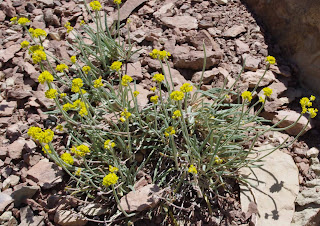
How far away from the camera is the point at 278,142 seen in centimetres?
370

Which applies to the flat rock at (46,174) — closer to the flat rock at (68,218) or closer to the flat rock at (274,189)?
the flat rock at (68,218)

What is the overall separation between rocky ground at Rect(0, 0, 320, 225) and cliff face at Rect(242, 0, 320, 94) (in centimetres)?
13

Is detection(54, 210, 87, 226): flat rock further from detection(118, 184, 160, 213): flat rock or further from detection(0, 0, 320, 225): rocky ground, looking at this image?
detection(118, 184, 160, 213): flat rock

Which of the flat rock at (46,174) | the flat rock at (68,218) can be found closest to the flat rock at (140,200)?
the flat rock at (68,218)

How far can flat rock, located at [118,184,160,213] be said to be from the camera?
2975mm

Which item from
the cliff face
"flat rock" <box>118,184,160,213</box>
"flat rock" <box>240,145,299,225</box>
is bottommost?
"flat rock" <box>240,145,299,225</box>

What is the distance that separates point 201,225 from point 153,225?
46cm

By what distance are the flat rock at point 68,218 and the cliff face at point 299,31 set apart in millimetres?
3082

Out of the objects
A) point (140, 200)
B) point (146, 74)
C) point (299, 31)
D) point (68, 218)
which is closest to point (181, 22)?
point (146, 74)

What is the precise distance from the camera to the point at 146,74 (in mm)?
4074

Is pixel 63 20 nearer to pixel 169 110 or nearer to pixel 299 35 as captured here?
pixel 169 110

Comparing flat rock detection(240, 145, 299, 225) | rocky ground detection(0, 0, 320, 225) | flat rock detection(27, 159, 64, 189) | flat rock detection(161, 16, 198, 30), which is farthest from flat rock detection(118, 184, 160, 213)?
flat rock detection(161, 16, 198, 30)

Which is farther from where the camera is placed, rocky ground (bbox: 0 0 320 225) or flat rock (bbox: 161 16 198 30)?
flat rock (bbox: 161 16 198 30)

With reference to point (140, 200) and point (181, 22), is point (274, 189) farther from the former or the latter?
point (181, 22)
